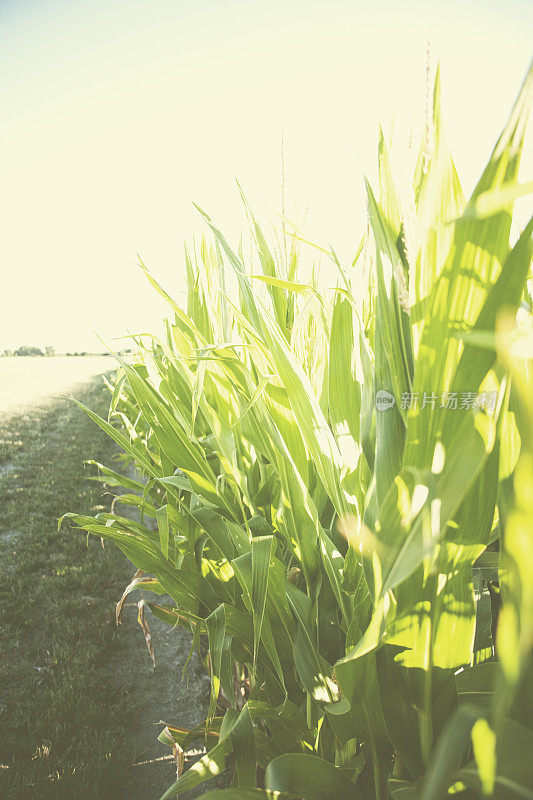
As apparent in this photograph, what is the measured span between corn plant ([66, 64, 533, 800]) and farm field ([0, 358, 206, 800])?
1.93 ft

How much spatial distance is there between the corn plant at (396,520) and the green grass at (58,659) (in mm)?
599

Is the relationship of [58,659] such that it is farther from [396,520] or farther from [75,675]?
[396,520]

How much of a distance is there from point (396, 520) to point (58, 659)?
157cm

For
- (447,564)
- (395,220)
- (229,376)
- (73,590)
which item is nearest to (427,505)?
(447,564)

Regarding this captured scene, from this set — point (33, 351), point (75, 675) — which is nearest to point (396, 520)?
point (75, 675)

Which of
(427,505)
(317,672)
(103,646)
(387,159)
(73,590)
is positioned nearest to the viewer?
(427,505)

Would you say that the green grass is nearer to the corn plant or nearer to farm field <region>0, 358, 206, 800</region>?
farm field <region>0, 358, 206, 800</region>

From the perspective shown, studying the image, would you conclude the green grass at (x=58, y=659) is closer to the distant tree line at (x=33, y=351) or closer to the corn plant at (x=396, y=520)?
the corn plant at (x=396, y=520)

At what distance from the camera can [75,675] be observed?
1349 millimetres

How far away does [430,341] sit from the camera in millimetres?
312

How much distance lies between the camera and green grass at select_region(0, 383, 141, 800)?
1.03 m

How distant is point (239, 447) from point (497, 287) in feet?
1.78

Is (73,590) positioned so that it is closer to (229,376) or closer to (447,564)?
(229,376)

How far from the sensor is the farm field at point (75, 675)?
103cm
